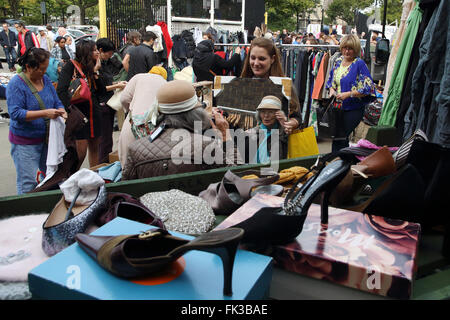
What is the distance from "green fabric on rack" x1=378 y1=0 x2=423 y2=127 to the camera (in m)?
3.23

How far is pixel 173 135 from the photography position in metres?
2.39

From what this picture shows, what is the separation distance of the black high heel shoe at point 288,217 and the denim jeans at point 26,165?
3.27m

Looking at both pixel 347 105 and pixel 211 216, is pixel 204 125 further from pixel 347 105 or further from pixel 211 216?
pixel 347 105

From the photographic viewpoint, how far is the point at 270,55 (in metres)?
3.18

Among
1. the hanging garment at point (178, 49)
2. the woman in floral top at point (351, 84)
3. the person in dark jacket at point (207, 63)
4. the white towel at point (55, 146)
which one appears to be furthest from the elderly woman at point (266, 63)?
the hanging garment at point (178, 49)

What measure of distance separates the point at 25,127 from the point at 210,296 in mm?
3548

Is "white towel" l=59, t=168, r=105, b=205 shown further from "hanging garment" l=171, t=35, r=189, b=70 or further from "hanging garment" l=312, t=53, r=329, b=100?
"hanging garment" l=171, t=35, r=189, b=70

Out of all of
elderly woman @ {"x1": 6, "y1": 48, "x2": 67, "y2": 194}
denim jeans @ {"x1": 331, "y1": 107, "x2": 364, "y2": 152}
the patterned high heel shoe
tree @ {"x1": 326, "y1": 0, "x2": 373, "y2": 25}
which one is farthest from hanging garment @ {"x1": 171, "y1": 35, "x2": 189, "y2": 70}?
tree @ {"x1": 326, "y1": 0, "x2": 373, "y2": 25}

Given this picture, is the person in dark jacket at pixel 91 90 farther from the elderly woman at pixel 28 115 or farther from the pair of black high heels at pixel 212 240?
the pair of black high heels at pixel 212 240

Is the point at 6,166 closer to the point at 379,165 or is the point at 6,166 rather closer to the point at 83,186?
the point at 83,186

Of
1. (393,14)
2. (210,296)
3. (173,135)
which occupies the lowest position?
(210,296)

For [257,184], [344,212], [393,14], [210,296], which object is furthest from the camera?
[393,14]

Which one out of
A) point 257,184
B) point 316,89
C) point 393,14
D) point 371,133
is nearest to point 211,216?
point 257,184

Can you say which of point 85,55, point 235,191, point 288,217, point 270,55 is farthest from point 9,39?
point 288,217
